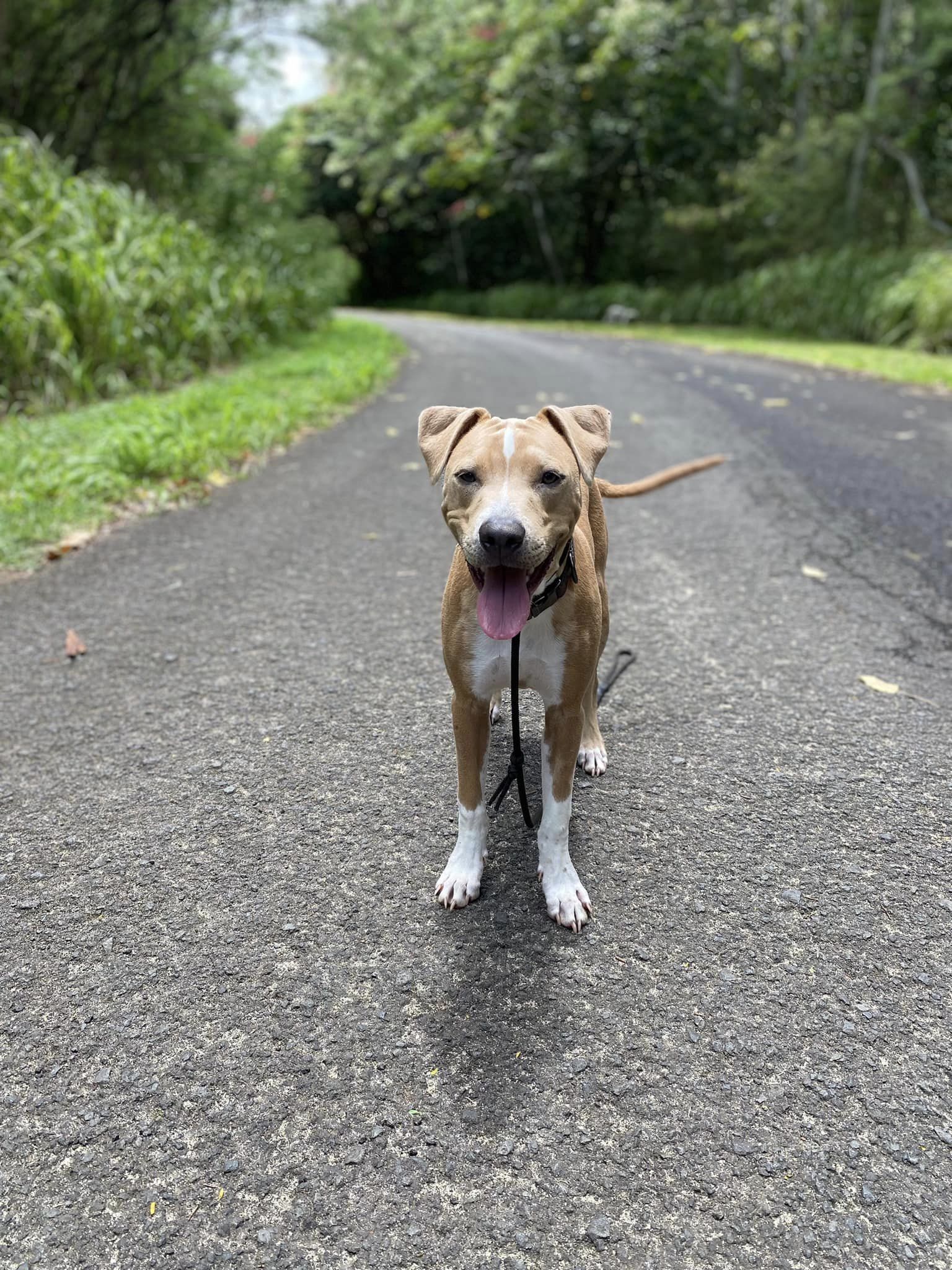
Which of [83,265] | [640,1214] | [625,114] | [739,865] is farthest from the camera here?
[625,114]

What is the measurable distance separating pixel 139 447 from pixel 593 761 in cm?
404

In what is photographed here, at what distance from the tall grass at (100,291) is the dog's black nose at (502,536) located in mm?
6052

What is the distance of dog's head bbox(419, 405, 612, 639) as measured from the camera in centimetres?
183

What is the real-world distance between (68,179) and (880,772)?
9441 mm

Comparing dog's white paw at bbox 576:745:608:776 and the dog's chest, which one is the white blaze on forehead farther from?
dog's white paw at bbox 576:745:608:776

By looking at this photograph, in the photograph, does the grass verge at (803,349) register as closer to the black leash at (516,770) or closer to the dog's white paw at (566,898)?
the black leash at (516,770)

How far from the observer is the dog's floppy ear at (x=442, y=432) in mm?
2102

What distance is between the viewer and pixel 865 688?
3305 mm

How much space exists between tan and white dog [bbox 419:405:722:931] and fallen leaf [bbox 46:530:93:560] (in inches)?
121

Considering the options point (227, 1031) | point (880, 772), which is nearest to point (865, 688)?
point (880, 772)

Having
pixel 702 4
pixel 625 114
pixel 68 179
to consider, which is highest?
pixel 702 4

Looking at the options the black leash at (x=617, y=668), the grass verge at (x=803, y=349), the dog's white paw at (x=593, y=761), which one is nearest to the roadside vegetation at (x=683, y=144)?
the grass verge at (x=803, y=349)

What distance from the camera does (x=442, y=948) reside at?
2109mm

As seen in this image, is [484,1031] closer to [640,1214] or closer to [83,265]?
[640,1214]
